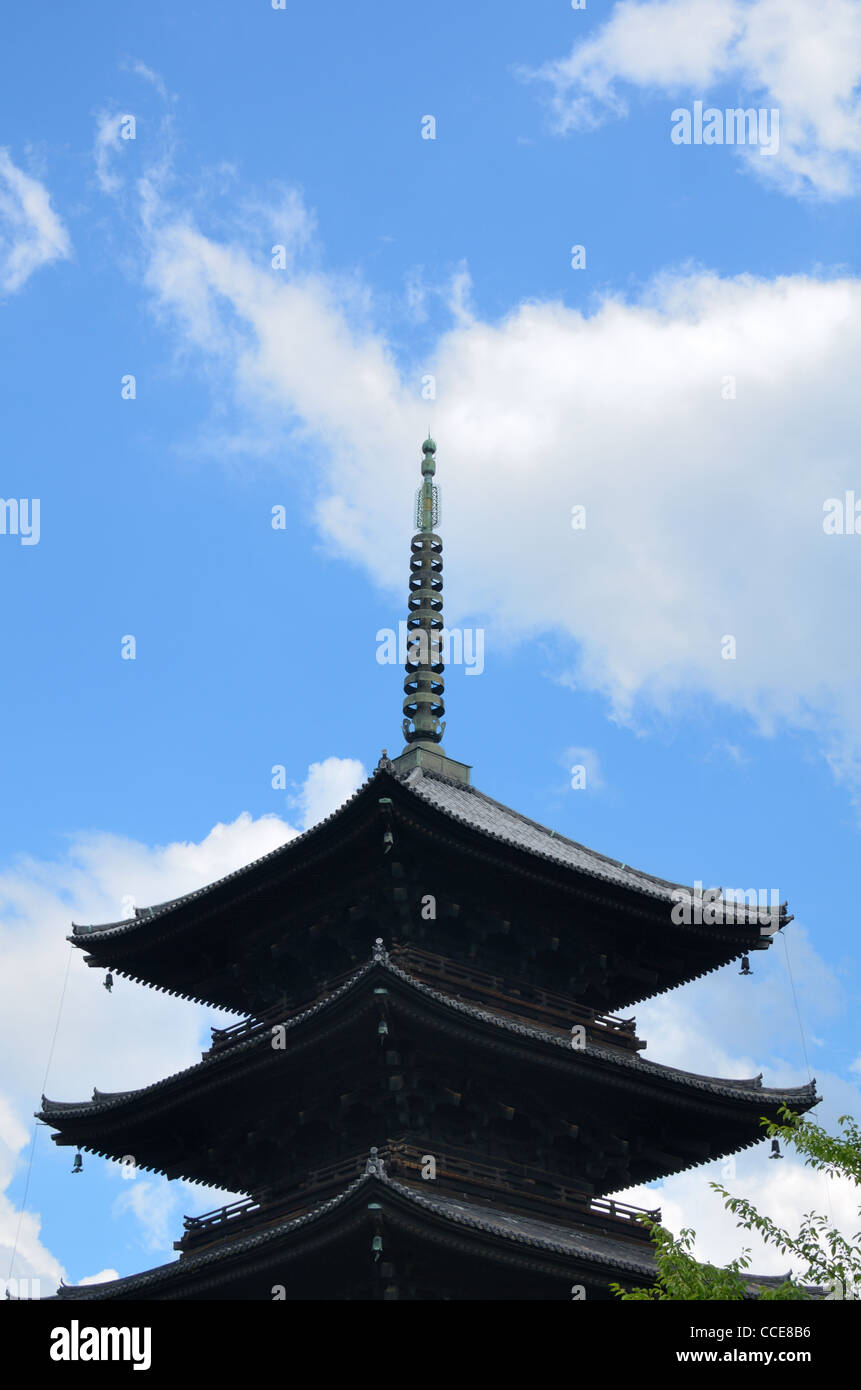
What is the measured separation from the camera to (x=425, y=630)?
42.5 meters

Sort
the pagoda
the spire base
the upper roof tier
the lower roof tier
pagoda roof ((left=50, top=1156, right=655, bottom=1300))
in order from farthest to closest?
the spire base → the upper roof tier → the lower roof tier → the pagoda → pagoda roof ((left=50, top=1156, right=655, bottom=1300))

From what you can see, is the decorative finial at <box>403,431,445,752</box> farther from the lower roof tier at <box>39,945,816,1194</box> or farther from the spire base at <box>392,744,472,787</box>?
the lower roof tier at <box>39,945,816,1194</box>

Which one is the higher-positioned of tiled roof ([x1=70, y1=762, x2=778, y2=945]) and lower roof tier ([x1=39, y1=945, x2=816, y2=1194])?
tiled roof ([x1=70, y1=762, x2=778, y2=945])

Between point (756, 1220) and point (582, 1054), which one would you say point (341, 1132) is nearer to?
point (582, 1054)

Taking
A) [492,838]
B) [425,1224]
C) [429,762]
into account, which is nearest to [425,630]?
[429,762]

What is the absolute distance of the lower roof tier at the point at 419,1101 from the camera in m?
32.5

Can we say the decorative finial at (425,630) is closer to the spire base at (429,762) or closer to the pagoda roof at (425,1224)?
the spire base at (429,762)

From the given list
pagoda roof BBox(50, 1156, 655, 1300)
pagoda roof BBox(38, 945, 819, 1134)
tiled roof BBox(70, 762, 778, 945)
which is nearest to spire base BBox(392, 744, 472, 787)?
tiled roof BBox(70, 762, 778, 945)

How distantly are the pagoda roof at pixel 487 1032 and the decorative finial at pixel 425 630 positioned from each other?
9.15 metres

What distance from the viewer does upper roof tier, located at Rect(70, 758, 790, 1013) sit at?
113ft

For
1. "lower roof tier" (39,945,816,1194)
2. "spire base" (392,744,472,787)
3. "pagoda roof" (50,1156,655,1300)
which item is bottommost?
"pagoda roof" (50,1156,655,1300)

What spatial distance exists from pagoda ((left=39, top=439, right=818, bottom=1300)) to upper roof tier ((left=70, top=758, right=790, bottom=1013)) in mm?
58
